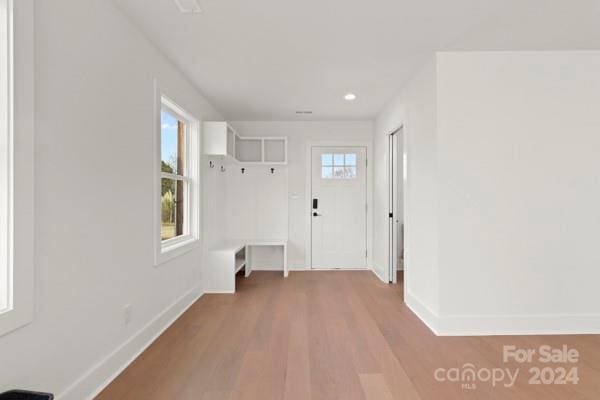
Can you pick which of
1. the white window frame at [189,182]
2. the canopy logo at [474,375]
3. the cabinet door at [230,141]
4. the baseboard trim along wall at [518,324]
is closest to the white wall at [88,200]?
the white window frame at [189,182]

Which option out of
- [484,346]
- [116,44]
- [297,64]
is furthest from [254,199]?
[484,346]

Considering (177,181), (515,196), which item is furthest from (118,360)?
(515,196)

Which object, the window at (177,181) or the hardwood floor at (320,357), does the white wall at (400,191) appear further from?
the window at (177,181)

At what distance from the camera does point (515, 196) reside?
9.19 feet

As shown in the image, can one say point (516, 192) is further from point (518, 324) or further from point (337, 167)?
point (337, 167)

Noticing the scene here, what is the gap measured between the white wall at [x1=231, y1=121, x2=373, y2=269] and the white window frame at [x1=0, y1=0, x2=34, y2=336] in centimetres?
397

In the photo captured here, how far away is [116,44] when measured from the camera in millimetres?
2184

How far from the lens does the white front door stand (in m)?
5.37

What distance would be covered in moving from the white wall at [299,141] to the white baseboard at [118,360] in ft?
8.04

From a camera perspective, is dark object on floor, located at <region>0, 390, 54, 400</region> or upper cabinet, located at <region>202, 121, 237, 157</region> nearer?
dark object on floor, located at <region>0, 390, 54, 400</region>

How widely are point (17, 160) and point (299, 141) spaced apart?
4.21 meters

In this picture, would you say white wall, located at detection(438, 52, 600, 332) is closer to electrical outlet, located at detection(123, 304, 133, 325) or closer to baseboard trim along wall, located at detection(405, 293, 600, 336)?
baseboard trim along wall, located at detection(405, 293, 600, 336)

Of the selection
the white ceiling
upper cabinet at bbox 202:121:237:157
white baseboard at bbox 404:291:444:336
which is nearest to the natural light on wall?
the white ceiling

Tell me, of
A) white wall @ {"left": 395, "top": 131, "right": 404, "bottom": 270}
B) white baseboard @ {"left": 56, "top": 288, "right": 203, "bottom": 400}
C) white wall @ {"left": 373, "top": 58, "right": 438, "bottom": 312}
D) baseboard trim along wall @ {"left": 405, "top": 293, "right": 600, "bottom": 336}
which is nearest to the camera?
white baseboard @ {"left": 56, "top": 288, "right": 203, "bottom": 400}
